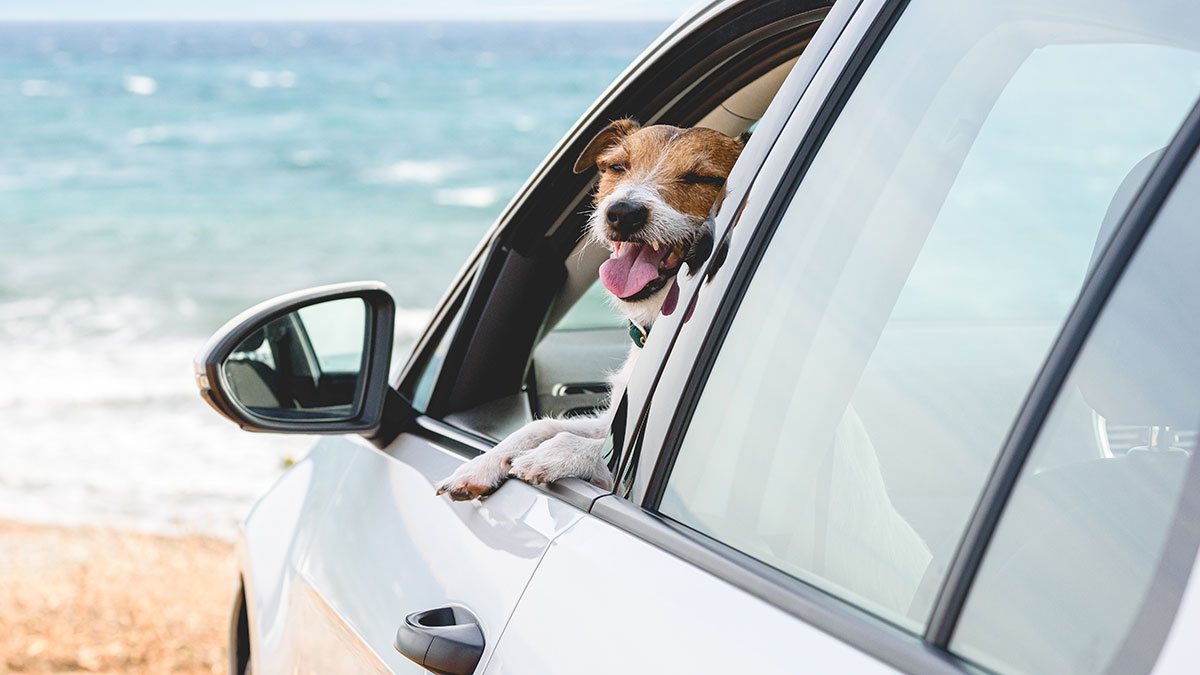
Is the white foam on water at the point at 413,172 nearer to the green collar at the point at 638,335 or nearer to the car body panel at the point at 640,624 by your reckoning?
the green collar at the point at 638,335

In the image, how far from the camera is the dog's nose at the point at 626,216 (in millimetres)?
2604

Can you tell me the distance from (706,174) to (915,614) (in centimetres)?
181

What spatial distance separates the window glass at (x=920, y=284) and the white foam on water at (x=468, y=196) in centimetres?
3621

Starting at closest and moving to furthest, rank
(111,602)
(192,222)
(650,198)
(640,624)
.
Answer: (640,624) → (650,198) → (111,602) → (192,222)

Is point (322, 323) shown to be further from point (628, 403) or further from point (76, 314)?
point (76, 314)

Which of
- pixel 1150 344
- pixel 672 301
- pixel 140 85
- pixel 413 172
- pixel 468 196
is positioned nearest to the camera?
pixel 1150 344

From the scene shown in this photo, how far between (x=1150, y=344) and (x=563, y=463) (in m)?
1.16

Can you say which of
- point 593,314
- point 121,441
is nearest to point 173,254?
point 121,441

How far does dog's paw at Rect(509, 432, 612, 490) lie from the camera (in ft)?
6.31

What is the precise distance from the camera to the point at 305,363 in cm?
278

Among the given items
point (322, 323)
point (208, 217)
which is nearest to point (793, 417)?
point (322, 323)

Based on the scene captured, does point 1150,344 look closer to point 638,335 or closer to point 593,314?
point 638,335

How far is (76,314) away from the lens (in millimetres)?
23000

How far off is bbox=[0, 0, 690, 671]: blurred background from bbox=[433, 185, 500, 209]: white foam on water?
0.14 m
